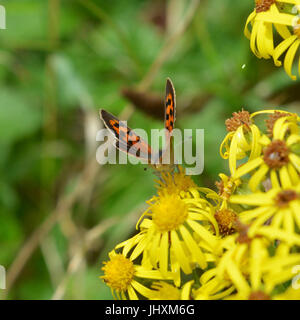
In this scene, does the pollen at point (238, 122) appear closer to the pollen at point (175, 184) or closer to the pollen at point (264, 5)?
the pollen at point (175, 184)

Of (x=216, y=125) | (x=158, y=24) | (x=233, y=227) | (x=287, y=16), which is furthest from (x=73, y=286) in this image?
(x=158, y=24)

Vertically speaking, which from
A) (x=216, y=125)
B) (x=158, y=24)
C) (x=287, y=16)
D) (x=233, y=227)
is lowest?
(x=233, y=227)

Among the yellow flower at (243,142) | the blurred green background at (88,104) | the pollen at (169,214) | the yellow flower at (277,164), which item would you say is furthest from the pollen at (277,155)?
the blurred green background at (88,104)

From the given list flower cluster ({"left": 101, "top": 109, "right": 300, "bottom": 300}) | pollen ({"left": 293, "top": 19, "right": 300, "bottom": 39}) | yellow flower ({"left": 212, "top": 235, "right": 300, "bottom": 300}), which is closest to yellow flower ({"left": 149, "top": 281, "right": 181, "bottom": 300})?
flower cluster ({"left": 101, "top": 109, "right": 300, "bottom": 300})

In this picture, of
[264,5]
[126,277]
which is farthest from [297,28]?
[126,277]

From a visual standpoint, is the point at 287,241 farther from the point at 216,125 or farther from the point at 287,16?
the point at 216,125
